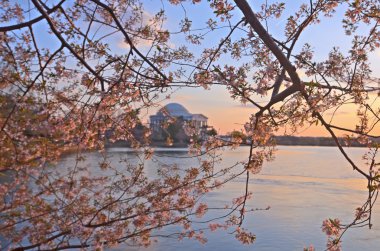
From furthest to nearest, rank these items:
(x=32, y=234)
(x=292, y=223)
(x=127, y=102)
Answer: (x=292, y=223), (x=32, y=234), (x=127, y=102)

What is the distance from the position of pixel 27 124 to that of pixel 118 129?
128cm

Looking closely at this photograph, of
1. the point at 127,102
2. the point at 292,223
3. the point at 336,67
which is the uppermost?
the point at 336,67

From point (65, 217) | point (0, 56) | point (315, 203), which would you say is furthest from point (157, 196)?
point (315, 203)

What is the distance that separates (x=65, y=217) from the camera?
5.41 meters

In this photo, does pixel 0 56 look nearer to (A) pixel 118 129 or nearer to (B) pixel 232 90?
(A) pixel 118 129

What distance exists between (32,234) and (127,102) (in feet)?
9.84

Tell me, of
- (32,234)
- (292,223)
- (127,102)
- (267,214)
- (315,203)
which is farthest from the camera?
(315,203)

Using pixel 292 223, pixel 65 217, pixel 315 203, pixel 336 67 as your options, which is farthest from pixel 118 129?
pixel 315 203

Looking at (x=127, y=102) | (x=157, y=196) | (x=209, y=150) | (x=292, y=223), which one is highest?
(x=127, y=102)

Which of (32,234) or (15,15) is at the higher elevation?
(15,15)

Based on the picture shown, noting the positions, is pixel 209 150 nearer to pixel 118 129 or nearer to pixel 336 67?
pixel 118 129

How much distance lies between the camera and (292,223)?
11.4 metres

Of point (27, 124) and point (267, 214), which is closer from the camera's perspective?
point (27, 124)

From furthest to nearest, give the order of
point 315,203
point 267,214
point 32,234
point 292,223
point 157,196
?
point 315,203, point 267,214, point 292,223, point 32,234, point 157,196
